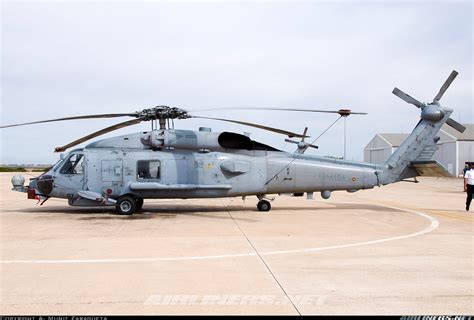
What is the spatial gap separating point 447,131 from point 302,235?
59.4m

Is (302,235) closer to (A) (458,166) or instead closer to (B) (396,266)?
(B) (396,266)

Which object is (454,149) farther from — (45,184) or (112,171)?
(45,184)

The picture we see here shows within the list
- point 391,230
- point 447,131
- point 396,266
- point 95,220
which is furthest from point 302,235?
point 447,131

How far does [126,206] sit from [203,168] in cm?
288

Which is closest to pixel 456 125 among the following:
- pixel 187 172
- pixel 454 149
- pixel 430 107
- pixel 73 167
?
pixel 430 107

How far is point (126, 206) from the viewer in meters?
13.7

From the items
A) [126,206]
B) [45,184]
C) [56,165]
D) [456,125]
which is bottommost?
[126,206]

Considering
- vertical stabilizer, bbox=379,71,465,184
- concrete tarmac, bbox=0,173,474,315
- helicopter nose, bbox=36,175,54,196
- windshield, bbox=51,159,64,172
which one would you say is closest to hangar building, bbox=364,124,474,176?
vertical stabilizer, bbox=379,71,465,184

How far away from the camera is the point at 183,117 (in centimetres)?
1306

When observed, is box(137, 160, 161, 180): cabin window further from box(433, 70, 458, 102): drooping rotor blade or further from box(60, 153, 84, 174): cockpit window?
box(433, 70, 458, 102): drooping rotor blade

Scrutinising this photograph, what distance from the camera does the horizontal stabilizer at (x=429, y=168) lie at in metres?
14.4

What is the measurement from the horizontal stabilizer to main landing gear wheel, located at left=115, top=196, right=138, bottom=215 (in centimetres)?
1000

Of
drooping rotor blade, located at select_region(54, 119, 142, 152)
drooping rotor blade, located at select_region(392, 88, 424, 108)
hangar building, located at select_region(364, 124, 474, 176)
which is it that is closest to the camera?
drooping rotor blade, located at select_region(54, 119, 142, 152)

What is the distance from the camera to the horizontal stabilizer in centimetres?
1440
